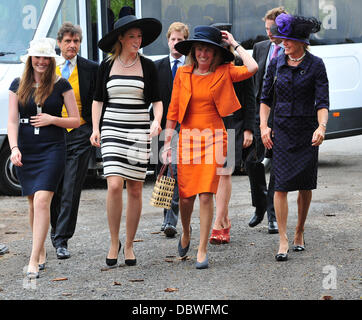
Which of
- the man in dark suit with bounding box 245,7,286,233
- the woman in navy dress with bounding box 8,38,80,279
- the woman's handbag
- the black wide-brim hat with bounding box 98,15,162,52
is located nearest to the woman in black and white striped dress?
the black wide-brim hat with bounding box 98,15,162,52

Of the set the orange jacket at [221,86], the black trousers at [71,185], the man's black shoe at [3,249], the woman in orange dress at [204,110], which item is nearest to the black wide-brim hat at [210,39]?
the woman in orange dress at [204,110]

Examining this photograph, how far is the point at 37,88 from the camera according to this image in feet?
21.5

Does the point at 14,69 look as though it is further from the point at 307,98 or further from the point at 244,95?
the point at 307,98

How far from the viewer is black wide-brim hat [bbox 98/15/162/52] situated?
6712 millimetres

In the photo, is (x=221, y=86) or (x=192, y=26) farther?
(x=192, y=26)

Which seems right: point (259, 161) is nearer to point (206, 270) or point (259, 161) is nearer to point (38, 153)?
point (206, 270)

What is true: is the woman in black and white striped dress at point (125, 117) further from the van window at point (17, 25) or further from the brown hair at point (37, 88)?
the van window at point (17, 25)

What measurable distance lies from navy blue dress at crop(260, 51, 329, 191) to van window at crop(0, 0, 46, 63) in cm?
516

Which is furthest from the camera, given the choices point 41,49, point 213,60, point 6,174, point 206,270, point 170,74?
point 6,174

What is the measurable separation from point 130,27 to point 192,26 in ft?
18.8

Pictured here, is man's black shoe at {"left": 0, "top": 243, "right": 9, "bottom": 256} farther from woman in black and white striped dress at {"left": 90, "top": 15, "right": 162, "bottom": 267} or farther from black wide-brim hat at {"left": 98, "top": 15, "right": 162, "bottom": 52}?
black wide-brim hat at {"left": 98, "top": 15, "right": 162, "bottom": 52}

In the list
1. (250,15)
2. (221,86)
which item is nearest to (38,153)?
(221,86)

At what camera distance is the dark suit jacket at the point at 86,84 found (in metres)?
7.49
